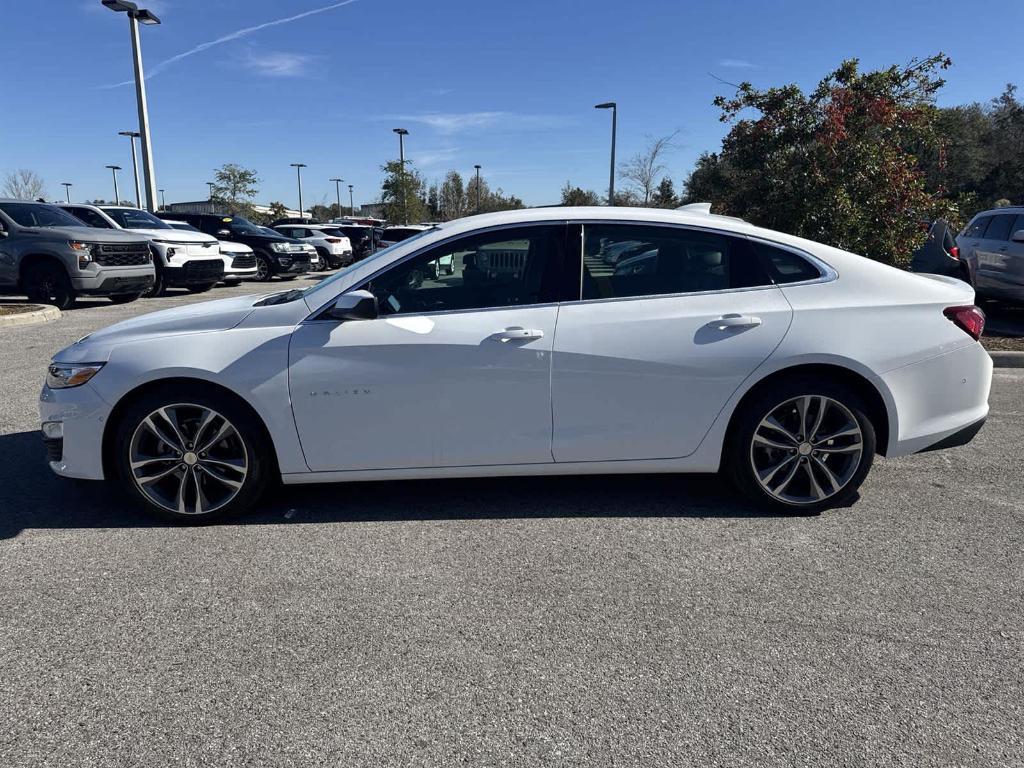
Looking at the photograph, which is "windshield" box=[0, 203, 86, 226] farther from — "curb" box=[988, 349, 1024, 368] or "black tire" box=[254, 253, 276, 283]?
"curb" box=[988, 349, 1024, 368]

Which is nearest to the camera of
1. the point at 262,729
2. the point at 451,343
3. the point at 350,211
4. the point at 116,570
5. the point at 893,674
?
the point at 262,729

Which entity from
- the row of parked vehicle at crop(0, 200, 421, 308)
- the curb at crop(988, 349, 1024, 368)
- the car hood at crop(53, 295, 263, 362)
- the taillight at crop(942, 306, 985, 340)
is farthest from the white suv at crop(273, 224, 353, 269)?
the taillight at crop(942, 306, 985, 340)

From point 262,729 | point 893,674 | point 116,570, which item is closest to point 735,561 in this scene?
point 893,674

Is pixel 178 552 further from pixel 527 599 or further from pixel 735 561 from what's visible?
pixel 735 561

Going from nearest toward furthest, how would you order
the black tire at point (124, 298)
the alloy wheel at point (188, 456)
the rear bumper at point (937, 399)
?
the alloy wheel at point (188, 456) → the rear bumper at point (937, 399) → the black tire at point (124, 298)

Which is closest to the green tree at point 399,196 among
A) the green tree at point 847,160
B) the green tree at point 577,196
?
the green tree at point 577,196

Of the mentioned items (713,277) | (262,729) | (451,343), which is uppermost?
(713,277)

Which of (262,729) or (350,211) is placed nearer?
(262,729)

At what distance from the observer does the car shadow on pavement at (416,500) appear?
3.91m

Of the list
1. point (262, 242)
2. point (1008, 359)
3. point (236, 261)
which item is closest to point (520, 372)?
point (1008, 359)

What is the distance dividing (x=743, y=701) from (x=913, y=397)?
2.16 meters

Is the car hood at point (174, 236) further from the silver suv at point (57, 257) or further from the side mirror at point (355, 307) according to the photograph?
the side mirror at point (355, 307)

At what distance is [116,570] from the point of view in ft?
10.9

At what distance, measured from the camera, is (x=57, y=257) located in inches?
463
